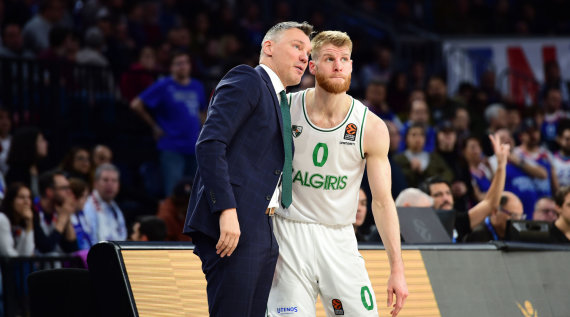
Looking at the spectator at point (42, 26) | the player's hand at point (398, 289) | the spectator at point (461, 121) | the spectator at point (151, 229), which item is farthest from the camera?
the spectator at point (461, 121)

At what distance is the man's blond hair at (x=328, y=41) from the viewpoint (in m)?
4.66

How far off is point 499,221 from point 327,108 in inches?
179

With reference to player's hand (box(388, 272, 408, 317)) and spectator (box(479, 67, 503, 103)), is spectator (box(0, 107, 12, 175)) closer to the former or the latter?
player's hand (box(388, 272, 408, 317))

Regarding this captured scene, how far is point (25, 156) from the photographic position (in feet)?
31.2

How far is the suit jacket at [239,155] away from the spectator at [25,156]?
5.69 meters

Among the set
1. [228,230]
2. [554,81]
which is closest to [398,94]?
[554,81]

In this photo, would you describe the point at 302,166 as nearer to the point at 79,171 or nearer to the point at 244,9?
the point at 79,171

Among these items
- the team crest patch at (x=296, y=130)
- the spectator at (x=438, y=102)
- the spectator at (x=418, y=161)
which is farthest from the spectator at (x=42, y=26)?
the team crest patch at (x=296, y=130)

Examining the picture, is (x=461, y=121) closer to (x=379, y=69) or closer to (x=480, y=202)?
(x=379, y=69)

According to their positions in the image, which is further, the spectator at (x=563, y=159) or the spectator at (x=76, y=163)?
the spectator at (x=563, y=159)

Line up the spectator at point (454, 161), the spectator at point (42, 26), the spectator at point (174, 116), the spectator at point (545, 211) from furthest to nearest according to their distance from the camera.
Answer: the spectator at point (42, 26) → the spectator at point (174, 116) → the spectator at point (454, 161) → the spectator at point (545, 211)

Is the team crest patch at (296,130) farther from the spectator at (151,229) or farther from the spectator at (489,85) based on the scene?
the spectator at (489,85)

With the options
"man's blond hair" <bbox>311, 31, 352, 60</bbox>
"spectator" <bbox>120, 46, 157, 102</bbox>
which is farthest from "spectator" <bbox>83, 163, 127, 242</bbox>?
"man's blond hair" <bbox>311, 31, 352, 60</bbox>

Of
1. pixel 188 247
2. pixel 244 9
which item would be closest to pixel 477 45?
pixel 244 9
